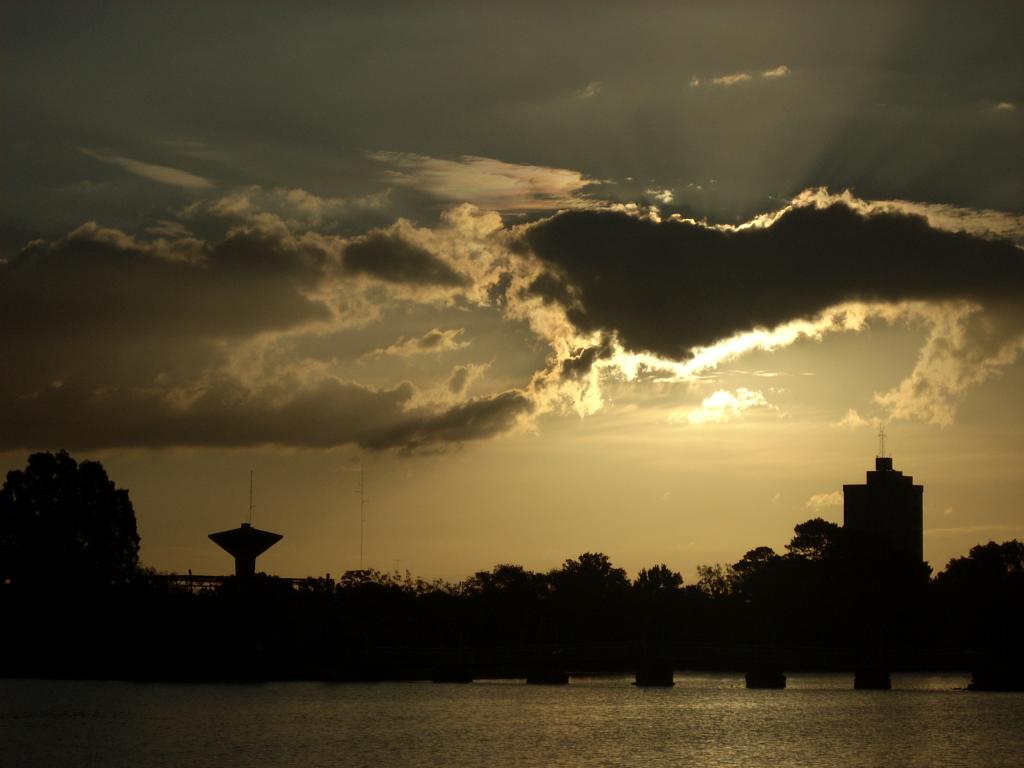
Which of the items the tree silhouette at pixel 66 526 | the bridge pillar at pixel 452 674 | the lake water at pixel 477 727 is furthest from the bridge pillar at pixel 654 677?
the tree silhouette at pixel 66 526

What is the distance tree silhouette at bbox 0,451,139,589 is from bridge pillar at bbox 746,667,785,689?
60.4 meters

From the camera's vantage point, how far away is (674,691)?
170m

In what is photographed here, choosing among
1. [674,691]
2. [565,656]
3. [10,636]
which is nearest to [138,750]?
[565,656]

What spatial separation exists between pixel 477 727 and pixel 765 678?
181ft

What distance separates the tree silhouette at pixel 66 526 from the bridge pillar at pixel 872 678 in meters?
71.4

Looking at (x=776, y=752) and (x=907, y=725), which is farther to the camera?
(x=907, y=725)

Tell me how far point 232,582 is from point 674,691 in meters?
46.2

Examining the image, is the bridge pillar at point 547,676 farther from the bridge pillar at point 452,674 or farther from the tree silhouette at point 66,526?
the tree silhouette at point 66,526

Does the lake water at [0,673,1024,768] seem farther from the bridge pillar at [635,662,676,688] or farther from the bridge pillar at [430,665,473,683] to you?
the bridge pillar at [635,662,676,688]

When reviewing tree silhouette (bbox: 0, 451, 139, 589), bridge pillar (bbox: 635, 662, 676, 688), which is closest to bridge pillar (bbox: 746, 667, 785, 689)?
bridge pillar (bbox: 635, 662, 676, 688)

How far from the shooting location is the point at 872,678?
16050cm

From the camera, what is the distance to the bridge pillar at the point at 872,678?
160m

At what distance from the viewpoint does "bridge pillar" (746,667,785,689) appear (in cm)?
15538

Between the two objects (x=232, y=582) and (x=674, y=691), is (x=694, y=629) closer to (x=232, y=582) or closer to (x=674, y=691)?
(x=674, y=691)
